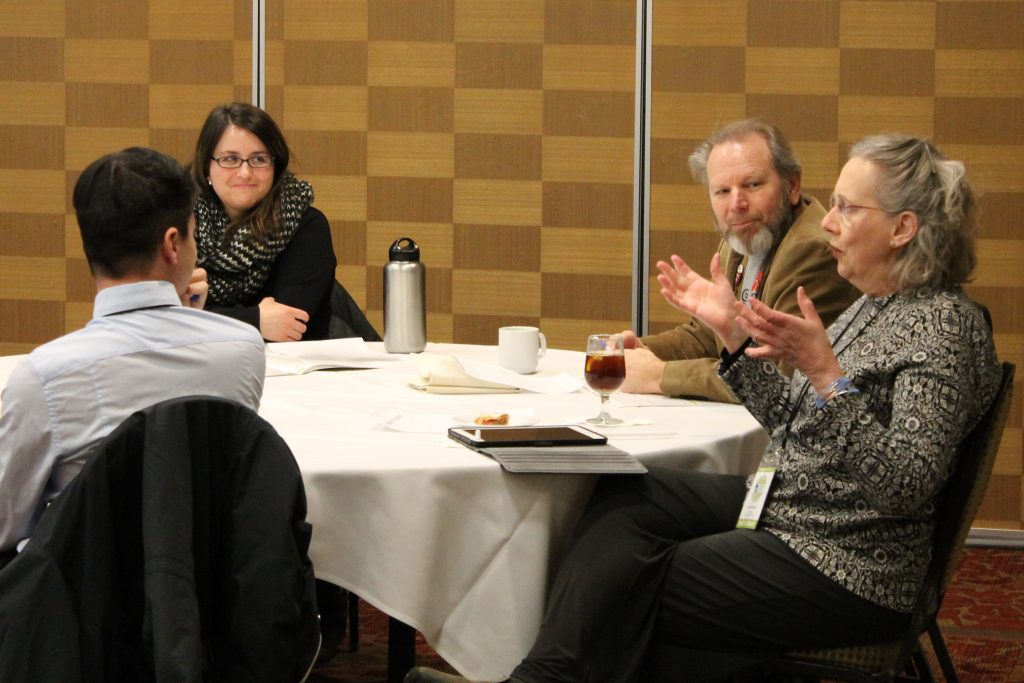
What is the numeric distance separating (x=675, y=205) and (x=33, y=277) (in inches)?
98.6

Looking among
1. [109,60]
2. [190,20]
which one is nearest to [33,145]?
[109,60]

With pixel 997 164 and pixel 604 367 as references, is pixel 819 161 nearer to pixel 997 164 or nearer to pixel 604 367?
pixel 997 164

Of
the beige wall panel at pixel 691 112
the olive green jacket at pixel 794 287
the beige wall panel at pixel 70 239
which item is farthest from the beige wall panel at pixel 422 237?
the olive green jacket at pixel 794 287

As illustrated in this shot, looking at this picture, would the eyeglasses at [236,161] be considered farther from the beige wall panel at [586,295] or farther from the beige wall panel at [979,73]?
the beige wall panel at [979,73]

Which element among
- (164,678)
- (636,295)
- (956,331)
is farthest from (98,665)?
(636,295)

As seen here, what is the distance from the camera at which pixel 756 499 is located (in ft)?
7.06

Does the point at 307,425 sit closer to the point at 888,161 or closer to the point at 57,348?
the point at 57,348

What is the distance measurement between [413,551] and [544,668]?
278 mm

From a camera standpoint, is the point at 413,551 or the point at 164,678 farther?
the point at 413,551

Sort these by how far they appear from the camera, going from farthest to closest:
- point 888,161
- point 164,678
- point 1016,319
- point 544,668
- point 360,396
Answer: point 1016,319 → point 360,396 → point 888,161 → point 544,668 → point 164,678

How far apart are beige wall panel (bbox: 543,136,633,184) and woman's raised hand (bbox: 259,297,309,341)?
5.13ft

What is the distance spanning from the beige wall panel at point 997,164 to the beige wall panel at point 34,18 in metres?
3.30

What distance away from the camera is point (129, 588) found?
1.67 m

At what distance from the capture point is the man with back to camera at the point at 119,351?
5.69 ft
